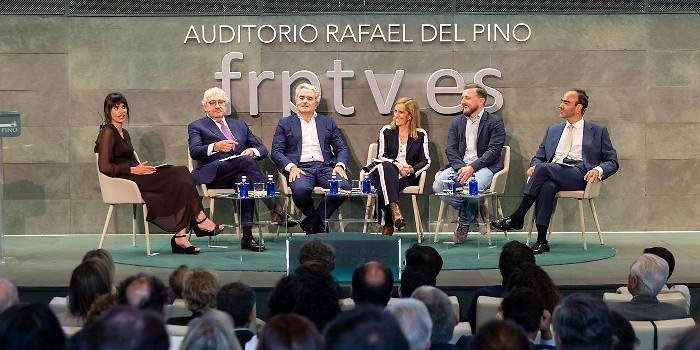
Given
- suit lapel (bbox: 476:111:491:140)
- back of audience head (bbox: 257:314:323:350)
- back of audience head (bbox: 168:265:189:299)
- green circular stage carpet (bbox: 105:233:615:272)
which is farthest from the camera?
suit lapel (bbox: 476:111:491:140)

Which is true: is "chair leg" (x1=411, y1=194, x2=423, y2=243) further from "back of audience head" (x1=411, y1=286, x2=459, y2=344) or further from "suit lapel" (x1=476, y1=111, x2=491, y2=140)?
"back of audience head" (x1=411, y1=286, x2=459, y2=344)

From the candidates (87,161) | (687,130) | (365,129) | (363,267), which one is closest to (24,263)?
(87,161)

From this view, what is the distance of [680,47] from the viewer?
1014cm

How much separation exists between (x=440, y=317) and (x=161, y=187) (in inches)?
193

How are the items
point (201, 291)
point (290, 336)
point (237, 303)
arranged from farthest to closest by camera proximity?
1. point (201, 291)
2. point (237, 303)
3. point (290, 336)

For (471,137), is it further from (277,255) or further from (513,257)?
(513,257)

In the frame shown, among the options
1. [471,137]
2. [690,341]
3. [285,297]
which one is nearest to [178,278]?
[285,297]

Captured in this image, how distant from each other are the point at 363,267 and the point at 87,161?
5.99 m

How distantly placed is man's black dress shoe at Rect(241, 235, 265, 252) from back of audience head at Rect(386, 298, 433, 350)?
5167 mm

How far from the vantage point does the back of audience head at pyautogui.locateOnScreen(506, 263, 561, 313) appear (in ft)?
15.2

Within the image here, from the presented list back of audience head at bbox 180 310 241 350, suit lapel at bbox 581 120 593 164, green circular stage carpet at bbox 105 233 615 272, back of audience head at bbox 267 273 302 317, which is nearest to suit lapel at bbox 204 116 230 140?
green circular stage carpet at bbox 105 233 615 272

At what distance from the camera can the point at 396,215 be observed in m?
9.04

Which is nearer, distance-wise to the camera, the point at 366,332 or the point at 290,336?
the point at 366,332

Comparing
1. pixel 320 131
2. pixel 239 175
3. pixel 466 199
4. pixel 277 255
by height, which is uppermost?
pixel 320 131
